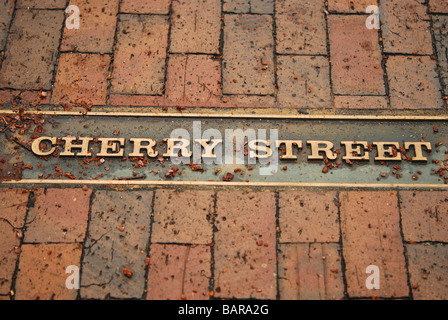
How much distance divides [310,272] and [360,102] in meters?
1.76

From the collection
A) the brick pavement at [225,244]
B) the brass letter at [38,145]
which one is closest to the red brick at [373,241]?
the brick pavement at [225,244]

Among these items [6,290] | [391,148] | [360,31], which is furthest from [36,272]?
[360,31]

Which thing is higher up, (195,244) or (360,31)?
(360,31)

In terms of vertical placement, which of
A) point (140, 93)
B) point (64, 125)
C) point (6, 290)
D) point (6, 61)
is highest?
point (6, 61)

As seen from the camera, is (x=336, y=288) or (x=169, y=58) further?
(x=169, y=58)

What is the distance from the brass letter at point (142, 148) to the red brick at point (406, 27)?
262cm

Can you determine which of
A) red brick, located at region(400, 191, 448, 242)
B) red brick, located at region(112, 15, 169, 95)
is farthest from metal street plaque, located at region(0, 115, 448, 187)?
red brick, located at region(112, 15, 169, 95)

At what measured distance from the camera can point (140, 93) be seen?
3.63 metres

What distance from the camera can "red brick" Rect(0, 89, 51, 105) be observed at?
3611 millimetres

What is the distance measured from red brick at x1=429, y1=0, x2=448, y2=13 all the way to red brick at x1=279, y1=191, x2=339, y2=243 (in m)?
2.42

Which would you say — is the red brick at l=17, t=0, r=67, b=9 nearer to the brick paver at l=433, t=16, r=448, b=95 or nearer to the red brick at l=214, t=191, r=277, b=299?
the red brick at l=214, t=191, r=277, b=299

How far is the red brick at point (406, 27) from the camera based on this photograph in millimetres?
3785

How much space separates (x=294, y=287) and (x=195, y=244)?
93 centimetres

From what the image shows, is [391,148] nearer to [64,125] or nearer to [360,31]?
[360,31]
